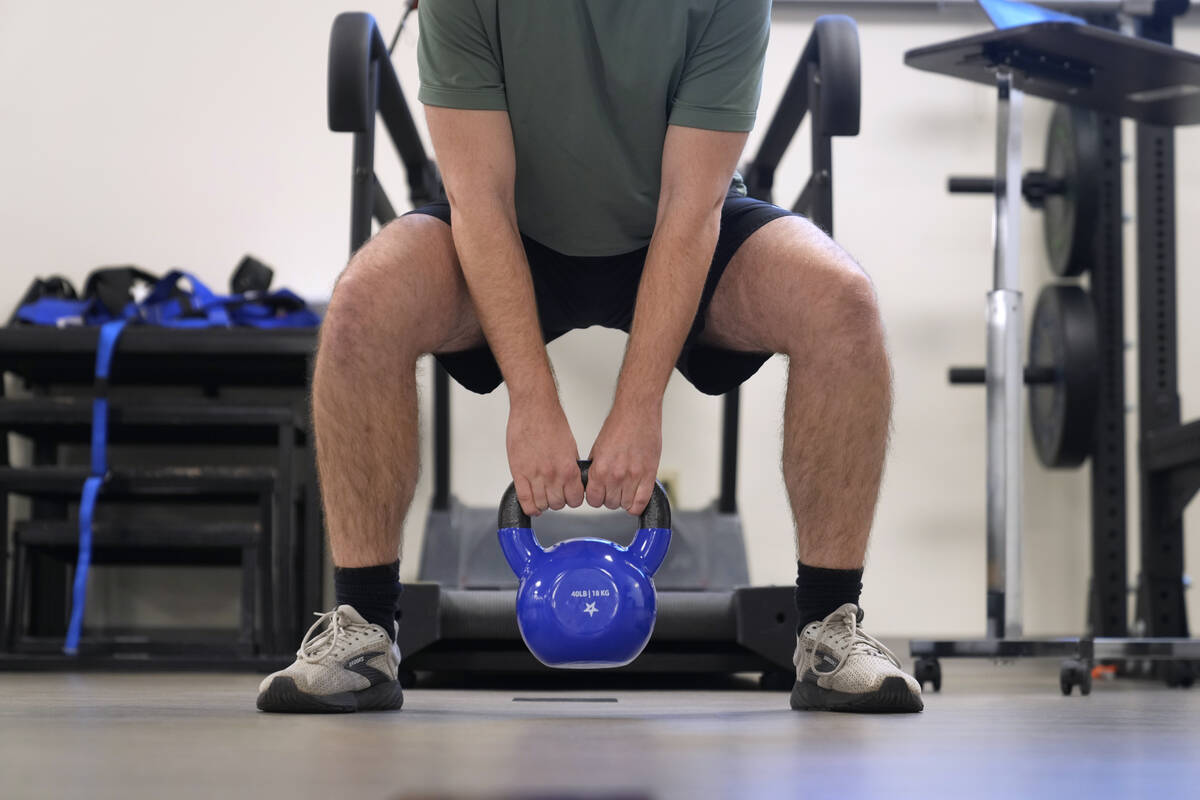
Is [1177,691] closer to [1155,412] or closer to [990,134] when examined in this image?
[1155,412]

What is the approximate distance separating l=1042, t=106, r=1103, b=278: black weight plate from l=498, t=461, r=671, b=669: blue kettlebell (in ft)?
6.42

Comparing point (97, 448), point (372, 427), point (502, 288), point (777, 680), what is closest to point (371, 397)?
point (372, 427)

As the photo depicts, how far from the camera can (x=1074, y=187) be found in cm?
290

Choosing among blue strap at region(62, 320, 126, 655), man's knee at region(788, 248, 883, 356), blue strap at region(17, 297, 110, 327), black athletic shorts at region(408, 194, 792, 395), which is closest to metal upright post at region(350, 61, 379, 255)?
black athletic shorts at region(408, 194, 792, 395)

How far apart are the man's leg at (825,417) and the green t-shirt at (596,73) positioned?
18 centimetres

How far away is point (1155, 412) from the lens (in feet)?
8.77

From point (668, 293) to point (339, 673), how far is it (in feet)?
1.82

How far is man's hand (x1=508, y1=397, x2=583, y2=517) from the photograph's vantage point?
1356 mm

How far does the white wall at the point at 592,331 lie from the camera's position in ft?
10.4

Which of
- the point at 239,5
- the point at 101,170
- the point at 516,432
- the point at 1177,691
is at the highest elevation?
the point at 239,5

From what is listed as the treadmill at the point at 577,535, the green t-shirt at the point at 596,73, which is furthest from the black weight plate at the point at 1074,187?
the green t-shirt at the point at 596,73

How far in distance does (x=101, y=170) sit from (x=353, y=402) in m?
2.13

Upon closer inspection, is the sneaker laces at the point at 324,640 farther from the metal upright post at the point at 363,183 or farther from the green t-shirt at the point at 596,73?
the metal upright post at the point at 363,183

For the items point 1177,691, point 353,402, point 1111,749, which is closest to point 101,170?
point 353,402
